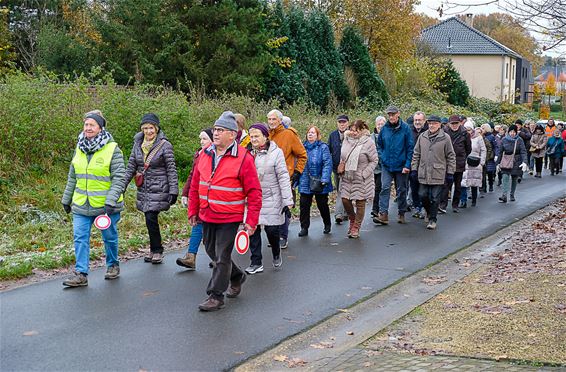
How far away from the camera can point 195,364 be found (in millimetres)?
6367

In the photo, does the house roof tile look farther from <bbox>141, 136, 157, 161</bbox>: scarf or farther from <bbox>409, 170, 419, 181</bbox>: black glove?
<bbox>141, 136, 157, 161</bbox>: scarf

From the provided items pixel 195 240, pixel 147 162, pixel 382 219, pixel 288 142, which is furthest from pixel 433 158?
pixel 147 162

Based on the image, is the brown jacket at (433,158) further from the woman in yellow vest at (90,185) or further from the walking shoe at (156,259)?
the woman in yellow vest at (90,185)

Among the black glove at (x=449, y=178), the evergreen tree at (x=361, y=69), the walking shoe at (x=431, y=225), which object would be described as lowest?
the walking shoe at (x=431, y=225)

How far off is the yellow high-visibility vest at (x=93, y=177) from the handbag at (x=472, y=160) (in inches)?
415

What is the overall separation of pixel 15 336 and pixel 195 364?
1812 millimetres

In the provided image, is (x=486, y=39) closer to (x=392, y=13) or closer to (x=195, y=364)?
(x=392, y=13)

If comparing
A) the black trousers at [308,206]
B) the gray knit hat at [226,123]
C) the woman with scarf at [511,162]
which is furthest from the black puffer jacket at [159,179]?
the woman with scarf at [511,162]

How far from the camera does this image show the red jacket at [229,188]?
7.92 m

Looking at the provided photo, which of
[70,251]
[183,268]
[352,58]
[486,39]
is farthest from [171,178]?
[486,39]

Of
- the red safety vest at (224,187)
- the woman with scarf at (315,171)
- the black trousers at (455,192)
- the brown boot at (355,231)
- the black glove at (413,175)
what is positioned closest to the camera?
the red safety vest at (224,187)

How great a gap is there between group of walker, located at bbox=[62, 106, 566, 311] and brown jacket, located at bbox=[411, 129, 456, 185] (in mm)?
19

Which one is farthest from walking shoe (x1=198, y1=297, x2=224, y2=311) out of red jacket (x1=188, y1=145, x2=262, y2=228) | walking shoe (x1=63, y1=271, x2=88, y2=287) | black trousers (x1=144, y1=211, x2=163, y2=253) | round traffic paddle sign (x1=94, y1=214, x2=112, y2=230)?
black trousers (x1=144, y1=211, x2=163, y2=253)

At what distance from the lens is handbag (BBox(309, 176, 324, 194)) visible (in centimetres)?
1253
